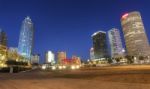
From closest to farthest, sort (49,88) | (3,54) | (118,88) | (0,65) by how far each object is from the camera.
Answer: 1. (118,88)
2. (49,88)
3. (0,65)
4. (3,54)

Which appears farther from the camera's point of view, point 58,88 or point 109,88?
point 58,88

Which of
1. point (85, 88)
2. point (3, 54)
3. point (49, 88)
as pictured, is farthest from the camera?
point (3, 54)

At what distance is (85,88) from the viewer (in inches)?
701

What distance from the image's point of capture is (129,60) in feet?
652

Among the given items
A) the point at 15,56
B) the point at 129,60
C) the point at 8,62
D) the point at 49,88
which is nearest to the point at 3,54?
the point at 8,62

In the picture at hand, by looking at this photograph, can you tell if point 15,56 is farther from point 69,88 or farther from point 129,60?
point 69,88

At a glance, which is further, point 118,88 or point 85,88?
point 85,88

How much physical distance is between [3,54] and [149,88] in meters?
155

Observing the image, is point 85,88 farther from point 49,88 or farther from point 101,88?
point 49,88

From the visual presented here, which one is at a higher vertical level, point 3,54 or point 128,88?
point 3,54

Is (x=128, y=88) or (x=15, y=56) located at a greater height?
(x=15, y=56)

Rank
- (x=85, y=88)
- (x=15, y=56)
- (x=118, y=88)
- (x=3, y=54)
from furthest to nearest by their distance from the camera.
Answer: (x=15, y=56)
(x=3, y=54)
(x=85, y=88)
(x=118, y=88)

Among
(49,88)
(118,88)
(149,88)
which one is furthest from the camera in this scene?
(49,88)

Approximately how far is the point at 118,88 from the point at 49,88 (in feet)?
23.3
